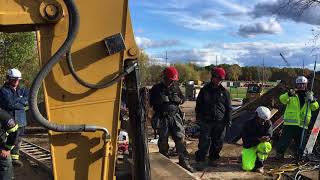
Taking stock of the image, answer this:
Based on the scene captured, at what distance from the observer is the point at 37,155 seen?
1053 cm

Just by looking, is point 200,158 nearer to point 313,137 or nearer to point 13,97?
point 313,137

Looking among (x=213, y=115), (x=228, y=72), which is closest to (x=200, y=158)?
(x=213, y=115)

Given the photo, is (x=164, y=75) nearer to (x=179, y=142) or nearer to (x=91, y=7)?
(x=179, y=142)

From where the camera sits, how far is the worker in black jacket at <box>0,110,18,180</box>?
6344 millimetres

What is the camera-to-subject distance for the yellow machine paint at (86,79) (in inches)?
153

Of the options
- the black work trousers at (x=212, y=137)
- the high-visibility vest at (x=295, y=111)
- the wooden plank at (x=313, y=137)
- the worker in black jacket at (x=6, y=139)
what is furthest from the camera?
the high-visibility vest at (x=295, y=111)

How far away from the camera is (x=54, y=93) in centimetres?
394

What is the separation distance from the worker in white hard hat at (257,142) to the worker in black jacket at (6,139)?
163 inches

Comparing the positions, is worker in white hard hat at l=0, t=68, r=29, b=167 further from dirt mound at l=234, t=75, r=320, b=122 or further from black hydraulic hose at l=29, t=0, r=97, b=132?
dirt mound at l=234, t=75, r=320, b=122

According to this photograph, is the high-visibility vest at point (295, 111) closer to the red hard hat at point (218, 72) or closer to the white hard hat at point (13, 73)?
the red hard hat at point (218, 72)

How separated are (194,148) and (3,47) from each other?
1460 cm

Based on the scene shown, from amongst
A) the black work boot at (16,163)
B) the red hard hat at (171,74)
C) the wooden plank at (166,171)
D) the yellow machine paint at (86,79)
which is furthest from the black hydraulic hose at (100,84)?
the black work boot at (16,163)

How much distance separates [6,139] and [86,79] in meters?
2.91

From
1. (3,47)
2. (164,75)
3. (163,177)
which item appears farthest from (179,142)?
(3,47)
